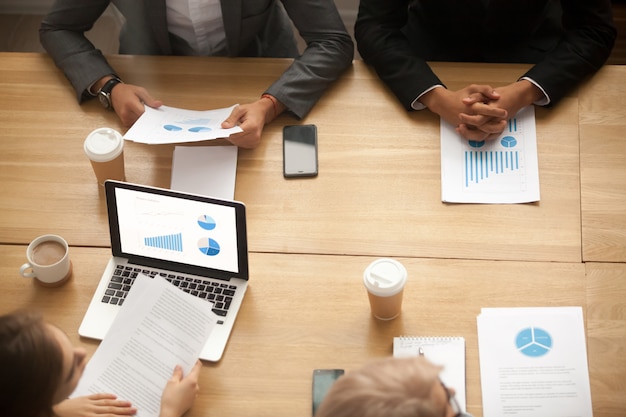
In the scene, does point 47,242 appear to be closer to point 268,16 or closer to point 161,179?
point 161,179

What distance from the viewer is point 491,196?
1679mm

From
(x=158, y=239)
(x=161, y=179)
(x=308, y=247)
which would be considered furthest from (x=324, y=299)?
(x=161, y=179)

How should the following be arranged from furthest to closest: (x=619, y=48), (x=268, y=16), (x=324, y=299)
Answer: (x=619, y=48) → (x=268, y=16) → (x=324, y=299)

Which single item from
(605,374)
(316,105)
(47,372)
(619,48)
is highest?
(47,372)

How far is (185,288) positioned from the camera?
1.57 m

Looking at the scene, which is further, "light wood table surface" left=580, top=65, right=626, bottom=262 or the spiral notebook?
"light wood table surface" left=580, top=65, right=626, bottom=262

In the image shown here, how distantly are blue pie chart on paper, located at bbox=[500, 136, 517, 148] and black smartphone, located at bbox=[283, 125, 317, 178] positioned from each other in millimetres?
427

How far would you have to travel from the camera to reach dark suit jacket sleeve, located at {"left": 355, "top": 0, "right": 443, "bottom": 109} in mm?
1825

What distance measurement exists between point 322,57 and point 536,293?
755mm

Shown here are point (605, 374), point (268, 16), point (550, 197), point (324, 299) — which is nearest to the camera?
point (605, 374)

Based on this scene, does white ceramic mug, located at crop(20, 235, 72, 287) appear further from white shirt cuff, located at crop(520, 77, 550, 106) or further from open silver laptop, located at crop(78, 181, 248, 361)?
white shirt cuff, located at crop(520, 77, 550, 106)

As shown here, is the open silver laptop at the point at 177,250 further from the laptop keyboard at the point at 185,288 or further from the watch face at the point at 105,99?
the watch face at the point at 105,99


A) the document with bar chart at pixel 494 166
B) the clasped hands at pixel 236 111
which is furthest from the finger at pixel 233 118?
the document with bar chart at pixel 494 166

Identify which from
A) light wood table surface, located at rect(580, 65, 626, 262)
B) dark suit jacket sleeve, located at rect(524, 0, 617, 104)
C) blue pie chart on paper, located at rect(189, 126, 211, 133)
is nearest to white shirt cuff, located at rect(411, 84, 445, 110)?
dark suit jacket sleeve, located at rect(524, 0, 617, 104)
